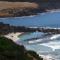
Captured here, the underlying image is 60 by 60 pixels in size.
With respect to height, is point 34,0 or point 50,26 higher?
point 34,0

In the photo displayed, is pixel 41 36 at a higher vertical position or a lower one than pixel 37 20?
lower

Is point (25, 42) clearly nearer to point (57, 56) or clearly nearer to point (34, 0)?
point (57, 56)

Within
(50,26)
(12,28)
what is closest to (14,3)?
(12,28)

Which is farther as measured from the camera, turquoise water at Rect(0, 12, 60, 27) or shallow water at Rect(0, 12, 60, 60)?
turquoise water at Rect(0, 12, 60, 27)

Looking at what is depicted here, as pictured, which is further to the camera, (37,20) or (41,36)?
(37,20)

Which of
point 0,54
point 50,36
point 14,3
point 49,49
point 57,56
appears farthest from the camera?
point 14,3

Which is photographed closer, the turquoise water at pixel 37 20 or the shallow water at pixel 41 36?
the shallow water at pixel 41 36

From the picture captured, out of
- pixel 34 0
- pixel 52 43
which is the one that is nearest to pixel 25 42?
Answer: pixel 52 43

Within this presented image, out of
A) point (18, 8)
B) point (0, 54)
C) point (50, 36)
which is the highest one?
point (0, 54)

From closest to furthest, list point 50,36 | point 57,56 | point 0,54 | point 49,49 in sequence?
point 0,54 < point 57,56 < point 49,49 < point 50,36

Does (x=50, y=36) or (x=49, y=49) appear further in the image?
(x=50, y=36)
